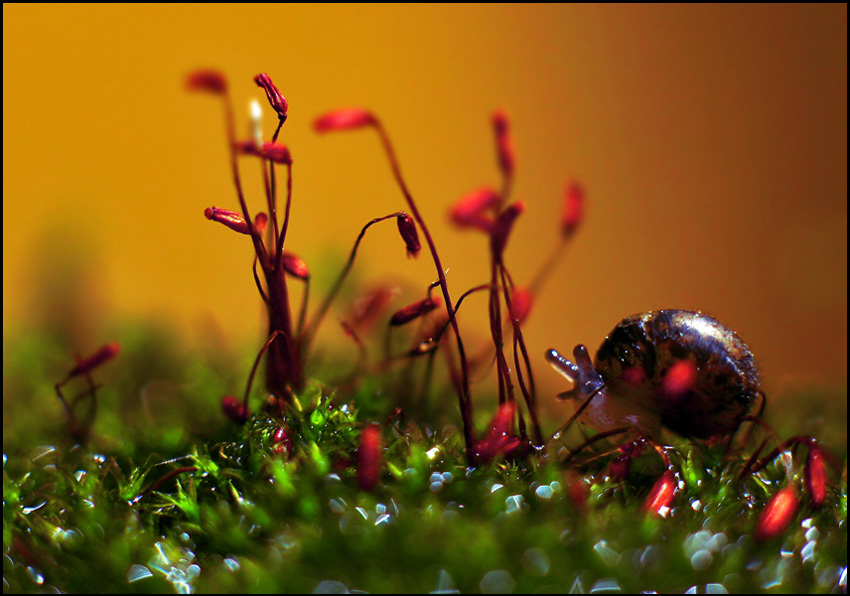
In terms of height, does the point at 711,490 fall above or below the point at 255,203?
below

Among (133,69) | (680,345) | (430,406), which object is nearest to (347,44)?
(133,69)

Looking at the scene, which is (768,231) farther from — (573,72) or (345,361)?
(345,361)

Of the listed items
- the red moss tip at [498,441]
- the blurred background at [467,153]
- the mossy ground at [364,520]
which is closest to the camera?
the mossy ground at [364,520]

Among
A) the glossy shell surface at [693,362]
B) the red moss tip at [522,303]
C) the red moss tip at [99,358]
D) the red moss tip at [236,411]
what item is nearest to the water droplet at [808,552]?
the glossy shell surface at [693,362]

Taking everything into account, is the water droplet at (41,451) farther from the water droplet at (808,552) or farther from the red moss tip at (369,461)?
the water droplet at (808,552)

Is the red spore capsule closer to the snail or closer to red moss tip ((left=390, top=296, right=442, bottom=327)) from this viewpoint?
the snail

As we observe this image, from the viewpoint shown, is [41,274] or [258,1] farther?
[258,1]
